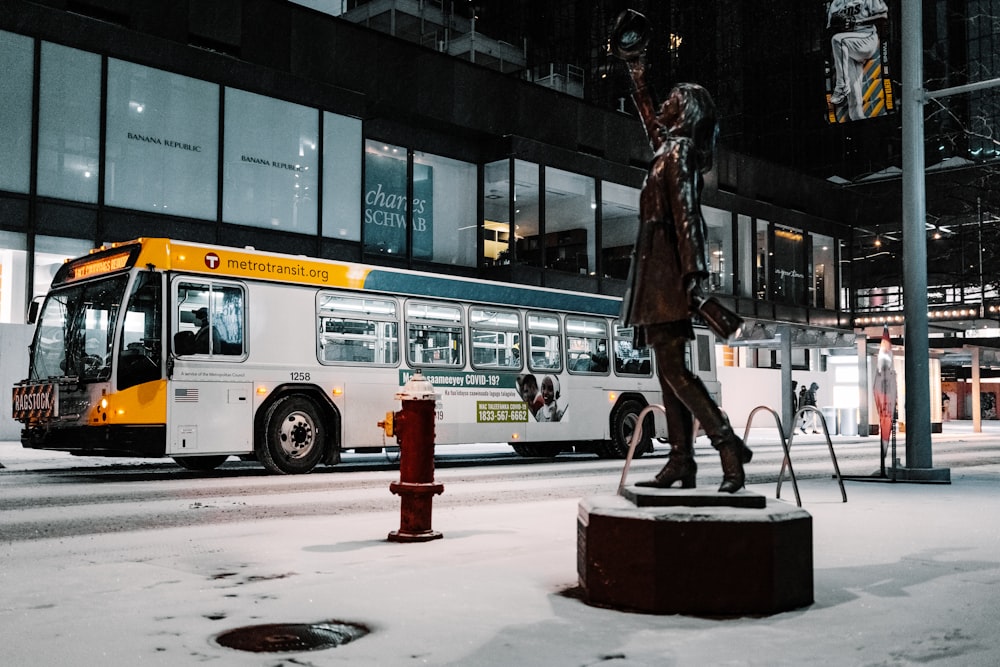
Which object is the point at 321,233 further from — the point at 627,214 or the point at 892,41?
the point at 892,41

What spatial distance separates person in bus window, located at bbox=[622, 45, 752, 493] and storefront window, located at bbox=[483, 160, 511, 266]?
2415 cm

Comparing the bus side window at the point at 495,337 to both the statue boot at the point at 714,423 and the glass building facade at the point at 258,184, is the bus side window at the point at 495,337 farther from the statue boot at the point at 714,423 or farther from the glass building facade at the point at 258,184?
the statue boot at the point at 714,423

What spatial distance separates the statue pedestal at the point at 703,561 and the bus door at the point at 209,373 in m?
9.81

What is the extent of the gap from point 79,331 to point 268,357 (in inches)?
110

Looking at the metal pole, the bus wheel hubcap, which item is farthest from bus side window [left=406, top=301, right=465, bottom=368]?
the metal pole

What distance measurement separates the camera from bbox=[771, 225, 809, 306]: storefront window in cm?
4216

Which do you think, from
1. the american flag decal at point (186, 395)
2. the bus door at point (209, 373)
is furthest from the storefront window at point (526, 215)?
the american flag decal at point (186, 395)

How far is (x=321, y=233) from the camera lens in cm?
2567

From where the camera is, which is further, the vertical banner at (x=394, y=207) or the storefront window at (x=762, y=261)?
the storefront window at (x=762, y=261)

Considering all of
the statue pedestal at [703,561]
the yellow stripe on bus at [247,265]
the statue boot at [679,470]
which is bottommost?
the statue pedestal at [703,561]

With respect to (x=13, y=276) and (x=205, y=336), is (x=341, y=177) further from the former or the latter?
(x=205, y=336)

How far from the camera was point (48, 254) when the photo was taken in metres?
21.9

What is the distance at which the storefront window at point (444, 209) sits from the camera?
95.2ft

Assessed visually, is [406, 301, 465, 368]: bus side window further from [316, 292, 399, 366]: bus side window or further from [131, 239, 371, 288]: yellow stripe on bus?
[131, 239, 371, 288]: yellow stripe on bus
